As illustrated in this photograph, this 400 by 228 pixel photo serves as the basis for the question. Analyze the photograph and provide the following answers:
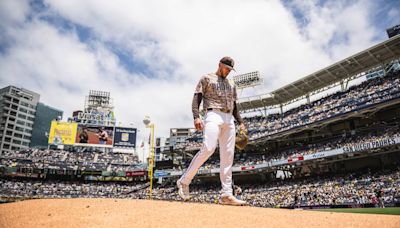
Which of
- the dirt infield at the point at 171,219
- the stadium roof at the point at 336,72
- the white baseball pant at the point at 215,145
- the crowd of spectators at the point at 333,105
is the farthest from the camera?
the stadium roof at the point at 336,72

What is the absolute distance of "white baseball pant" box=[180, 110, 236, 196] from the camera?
15.0ft

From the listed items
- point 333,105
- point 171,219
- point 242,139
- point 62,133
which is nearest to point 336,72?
point 333,105

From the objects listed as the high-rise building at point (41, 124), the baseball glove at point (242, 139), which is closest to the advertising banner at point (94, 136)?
the baseball glove at point (242, 139)

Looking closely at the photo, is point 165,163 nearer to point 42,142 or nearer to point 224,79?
point 224,79

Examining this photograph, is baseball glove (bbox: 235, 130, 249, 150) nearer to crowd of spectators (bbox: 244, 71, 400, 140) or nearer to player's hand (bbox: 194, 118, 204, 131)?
player's hand (bbox: 194, 118, 204, 131)

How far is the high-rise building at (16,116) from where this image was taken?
8231 centimetres

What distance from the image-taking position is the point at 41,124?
103 meters

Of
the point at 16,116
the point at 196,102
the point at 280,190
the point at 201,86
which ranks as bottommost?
the point at 280,190

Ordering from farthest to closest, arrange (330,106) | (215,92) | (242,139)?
(330,106)
(242,139)
(215,92)

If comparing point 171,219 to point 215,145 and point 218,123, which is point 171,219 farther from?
point 218,123

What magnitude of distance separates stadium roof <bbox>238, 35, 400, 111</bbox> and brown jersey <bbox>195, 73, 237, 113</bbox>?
2897 centimetres

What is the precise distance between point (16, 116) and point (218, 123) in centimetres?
10161

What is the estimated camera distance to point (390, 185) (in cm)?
1959

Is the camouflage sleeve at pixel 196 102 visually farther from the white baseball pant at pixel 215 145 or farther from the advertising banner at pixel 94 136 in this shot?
the advertising banner at pixel 94 136
